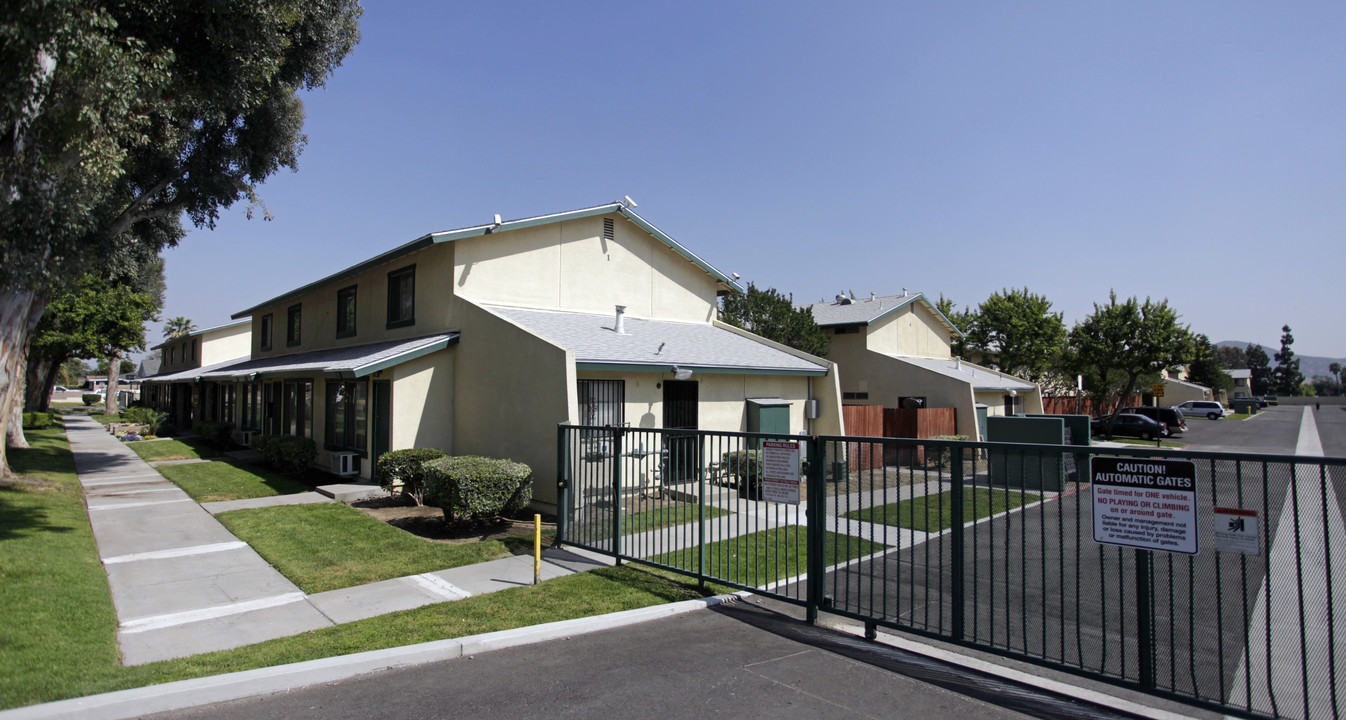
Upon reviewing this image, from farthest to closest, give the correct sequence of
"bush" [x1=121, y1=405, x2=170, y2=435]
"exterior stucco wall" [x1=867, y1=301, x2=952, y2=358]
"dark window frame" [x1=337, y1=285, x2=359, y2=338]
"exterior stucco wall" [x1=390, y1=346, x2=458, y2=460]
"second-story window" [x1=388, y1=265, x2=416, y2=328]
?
"bush" [x1=121, y1=405, x2=170, y2=435] → "exterior stucco wall" [x1=867, y1=301, x2=952, y2=358] → "dark window frame" [x1=337, y1=285, x2=359, y2=338] → "second-story window" [x1=388, y1=265, x2=416, y2=328] → "exterior stucco wall" [x1=390, y1=346, x2=458, y2=460]

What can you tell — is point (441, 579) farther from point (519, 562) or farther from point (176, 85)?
point (176, 85)

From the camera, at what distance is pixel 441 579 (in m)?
8.23

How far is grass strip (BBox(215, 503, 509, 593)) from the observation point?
8422 mm

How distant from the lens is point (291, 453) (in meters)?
16.8

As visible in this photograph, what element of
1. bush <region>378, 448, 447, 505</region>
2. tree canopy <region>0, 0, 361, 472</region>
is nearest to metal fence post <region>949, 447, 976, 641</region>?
bush <region>378, 448, 447, 505</region>

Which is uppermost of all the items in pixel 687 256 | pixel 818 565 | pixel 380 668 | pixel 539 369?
pixel 687 256

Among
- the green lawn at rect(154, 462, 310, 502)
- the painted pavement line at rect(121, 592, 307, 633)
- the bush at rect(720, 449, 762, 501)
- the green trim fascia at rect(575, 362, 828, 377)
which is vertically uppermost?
the green trim fascia at rect(575, 362, 828, 377)

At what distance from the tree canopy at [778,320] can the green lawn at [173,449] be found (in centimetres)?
1892

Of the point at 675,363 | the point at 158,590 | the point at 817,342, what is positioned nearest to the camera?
the point at 158,590

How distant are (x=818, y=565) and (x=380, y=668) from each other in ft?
13.2

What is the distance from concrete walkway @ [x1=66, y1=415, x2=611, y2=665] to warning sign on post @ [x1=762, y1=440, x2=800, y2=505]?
118 inches

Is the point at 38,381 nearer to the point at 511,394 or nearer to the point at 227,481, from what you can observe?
the point at 227,481

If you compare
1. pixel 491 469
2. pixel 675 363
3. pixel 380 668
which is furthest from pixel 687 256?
pixel 380 668

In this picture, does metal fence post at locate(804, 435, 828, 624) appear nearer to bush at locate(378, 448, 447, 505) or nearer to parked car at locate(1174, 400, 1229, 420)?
bush at locate(378, 448, 447, 505)
